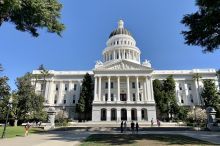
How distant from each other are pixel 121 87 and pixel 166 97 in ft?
45.8

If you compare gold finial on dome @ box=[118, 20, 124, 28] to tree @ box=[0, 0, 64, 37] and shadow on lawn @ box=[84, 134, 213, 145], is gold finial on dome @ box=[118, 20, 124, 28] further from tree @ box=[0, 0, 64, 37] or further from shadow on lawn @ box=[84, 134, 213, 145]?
shadow on lawn @ box=[84, 134, 213, 145]

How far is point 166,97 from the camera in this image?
6222 cm

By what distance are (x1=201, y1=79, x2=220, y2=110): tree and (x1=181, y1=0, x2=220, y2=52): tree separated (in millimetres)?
46189

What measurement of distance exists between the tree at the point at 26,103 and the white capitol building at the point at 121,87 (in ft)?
31.1

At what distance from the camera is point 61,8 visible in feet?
62.2

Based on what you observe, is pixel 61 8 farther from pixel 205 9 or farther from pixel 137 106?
pixel 137 106

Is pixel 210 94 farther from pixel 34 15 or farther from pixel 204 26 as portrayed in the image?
pixel 34 15

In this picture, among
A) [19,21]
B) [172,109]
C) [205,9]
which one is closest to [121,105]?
[172,109]

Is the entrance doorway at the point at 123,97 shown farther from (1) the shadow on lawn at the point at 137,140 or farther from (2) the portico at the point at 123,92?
(1) the shadow on lawn at the point at 137,140

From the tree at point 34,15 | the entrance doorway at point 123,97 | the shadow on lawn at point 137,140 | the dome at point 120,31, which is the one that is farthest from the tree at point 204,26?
the dome at point 120,31

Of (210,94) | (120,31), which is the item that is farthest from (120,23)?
(210,94)

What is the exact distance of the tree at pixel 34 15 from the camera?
14570mm

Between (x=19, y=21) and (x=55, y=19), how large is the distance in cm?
300

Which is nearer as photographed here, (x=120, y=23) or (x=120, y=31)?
(x=120, y=31)
